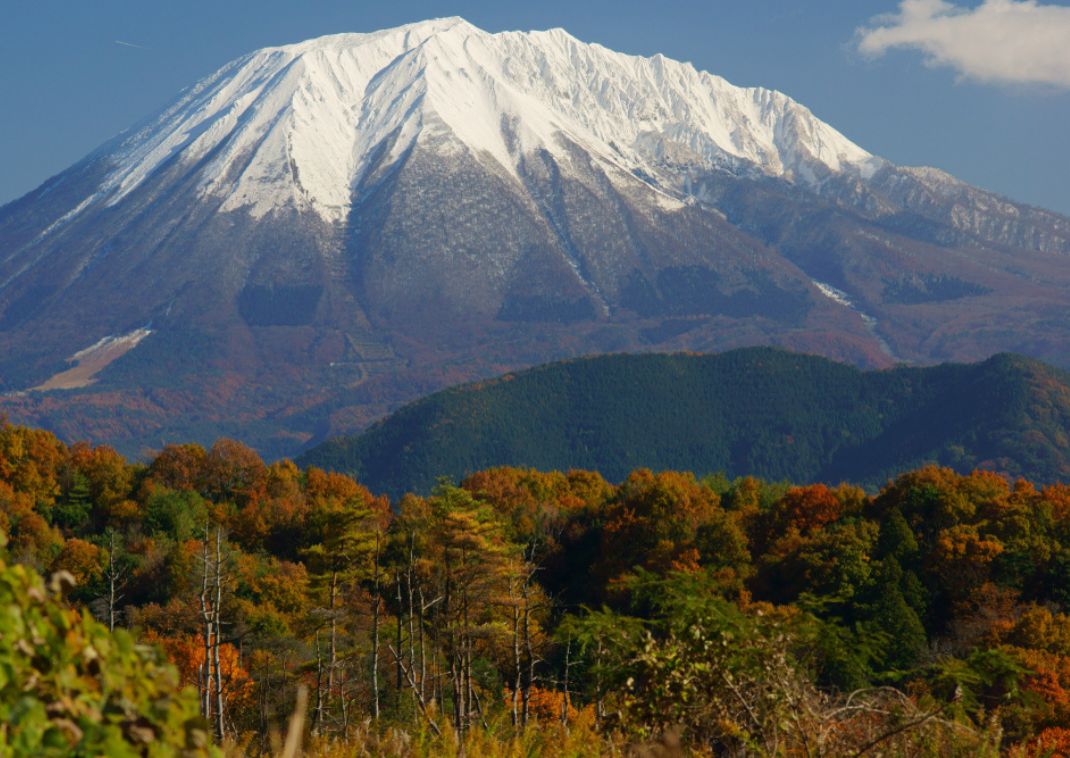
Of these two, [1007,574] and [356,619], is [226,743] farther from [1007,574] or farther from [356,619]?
[1007,574]

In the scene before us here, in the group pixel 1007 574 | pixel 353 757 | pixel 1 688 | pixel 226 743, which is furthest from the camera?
pixel 1007 574

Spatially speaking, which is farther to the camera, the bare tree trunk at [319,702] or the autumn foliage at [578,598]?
the bare tree trunk at [319,702]

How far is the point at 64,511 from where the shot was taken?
8325cm

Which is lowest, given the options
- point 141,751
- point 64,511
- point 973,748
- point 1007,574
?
point 64,511

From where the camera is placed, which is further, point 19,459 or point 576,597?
point 19,459

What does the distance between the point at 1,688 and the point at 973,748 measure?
882 cm

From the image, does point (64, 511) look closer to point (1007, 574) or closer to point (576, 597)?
point (576, 597)

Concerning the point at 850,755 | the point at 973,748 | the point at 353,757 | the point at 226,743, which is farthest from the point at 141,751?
the point at 973,748

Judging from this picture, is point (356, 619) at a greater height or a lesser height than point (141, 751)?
lesser

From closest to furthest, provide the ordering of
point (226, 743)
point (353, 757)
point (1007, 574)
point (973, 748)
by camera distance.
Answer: point (226, 743)
point (353, 757)
point (973, 748)
point (1007, 574)

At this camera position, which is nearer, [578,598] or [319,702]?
[319,702]

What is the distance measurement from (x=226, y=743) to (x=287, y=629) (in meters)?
53.5

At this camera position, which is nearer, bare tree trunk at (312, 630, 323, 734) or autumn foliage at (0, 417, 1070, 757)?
autumn foliage at (0, 417, 1070, 757)

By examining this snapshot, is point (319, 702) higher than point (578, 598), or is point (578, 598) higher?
point (319, 702)
